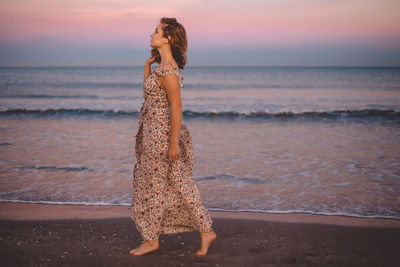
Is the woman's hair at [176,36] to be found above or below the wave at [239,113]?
above

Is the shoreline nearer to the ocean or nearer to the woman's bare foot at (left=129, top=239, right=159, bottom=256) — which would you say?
the ocean

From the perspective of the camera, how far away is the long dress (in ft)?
9.90

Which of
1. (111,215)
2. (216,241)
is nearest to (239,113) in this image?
(111,215)

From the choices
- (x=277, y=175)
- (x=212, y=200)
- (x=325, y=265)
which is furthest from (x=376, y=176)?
(x=325, y=265)

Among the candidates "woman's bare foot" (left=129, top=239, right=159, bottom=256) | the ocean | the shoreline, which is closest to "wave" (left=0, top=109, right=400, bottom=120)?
the ocean

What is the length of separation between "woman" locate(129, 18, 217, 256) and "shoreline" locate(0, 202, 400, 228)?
3.80 ft

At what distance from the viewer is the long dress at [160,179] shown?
3018 millimetres

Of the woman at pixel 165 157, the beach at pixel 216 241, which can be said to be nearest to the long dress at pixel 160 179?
the woman at pixel 165 157

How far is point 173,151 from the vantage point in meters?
3.01

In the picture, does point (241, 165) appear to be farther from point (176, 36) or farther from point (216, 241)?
point (176, 36)

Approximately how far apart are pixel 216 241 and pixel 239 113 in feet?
41.7

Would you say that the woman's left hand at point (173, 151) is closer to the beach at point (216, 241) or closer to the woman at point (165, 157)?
the woman at point (165, 157)

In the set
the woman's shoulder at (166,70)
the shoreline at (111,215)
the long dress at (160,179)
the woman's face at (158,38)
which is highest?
the woman's face at (158,38)

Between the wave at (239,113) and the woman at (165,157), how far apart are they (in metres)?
12.1
